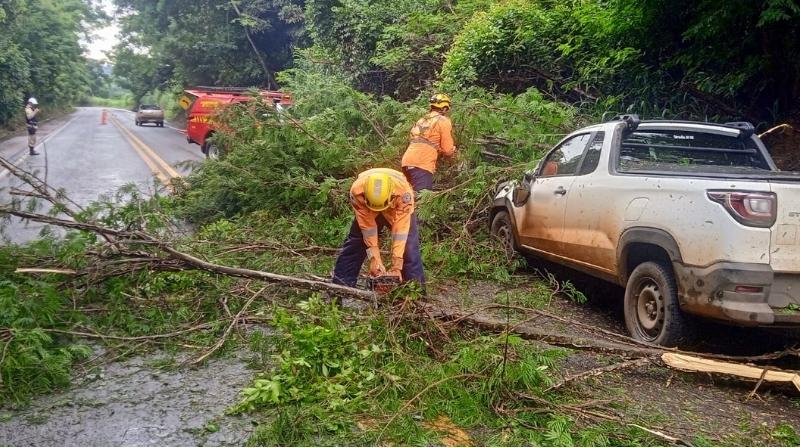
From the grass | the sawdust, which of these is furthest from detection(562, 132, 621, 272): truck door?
the sawdust

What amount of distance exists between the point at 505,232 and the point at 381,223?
2.34 meters

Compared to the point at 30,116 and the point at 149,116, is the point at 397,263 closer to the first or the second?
the point at 30,116

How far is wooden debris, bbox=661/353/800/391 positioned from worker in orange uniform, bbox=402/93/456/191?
422 centimetres

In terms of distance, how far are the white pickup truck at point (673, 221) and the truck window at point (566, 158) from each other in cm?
1

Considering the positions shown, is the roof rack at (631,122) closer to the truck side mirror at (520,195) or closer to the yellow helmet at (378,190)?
the truck side mirror at (520,195)

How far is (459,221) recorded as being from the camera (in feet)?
26.1

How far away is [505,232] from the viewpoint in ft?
24.5

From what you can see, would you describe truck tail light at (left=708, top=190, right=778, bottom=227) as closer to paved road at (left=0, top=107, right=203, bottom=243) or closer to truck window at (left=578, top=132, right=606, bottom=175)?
truck window at (left=578, top=132, right=606, bottom=175)

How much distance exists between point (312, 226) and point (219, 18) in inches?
1164

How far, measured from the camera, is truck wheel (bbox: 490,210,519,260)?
719cm

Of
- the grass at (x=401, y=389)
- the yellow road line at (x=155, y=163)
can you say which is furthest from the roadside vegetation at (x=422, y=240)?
the yellow road line at (x=155, y=163)

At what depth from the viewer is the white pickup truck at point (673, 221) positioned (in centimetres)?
419

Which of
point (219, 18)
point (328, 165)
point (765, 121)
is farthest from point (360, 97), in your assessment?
point (219, 18)

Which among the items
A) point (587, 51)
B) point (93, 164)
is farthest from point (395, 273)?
point (93, 164)
